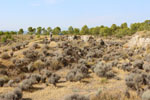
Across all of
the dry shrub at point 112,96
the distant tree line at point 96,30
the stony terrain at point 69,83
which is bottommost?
the stony terrain at point 69,83

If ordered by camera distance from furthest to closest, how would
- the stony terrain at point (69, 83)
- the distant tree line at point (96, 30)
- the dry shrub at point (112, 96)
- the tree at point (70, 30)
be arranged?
the tree at point (70, 30)
the distant tree line at point (96, 30)
the stony terrain at point (69, 83)
the dry shrub at point (112, 96)

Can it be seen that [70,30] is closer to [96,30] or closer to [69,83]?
[96,30]

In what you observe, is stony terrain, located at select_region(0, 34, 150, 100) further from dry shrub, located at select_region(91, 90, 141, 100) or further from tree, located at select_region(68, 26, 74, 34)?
tree, located at select_region(68, 26, 74, 34)

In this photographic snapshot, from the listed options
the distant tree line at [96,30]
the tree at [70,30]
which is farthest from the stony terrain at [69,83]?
the tree at [70,30]

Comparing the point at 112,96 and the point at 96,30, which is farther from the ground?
the point at 96,30

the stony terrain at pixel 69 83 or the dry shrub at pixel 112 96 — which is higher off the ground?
the dry shrub at pixel 112 96

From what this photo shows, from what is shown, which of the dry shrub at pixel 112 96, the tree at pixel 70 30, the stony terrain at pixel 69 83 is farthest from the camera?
the tree at pixel 70 30

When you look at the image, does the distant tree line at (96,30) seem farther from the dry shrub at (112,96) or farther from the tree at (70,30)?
the dry shrub at (112,96)

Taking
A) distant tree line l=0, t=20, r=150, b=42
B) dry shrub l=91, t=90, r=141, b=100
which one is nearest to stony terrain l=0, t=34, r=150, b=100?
dry shrub l=91, t=90, r=141, b=100

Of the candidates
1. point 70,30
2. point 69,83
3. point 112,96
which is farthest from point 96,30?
point 112,96

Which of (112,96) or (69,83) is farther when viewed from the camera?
(69,83)

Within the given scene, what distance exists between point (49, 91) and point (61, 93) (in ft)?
4.12

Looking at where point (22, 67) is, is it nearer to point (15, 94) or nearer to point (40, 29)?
point (15, 94)

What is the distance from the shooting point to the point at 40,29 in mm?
81938
